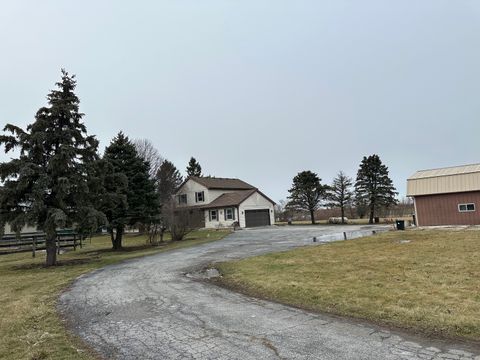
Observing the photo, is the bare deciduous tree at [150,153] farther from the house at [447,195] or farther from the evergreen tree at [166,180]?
the house at [447,195]

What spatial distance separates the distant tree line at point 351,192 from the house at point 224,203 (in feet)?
15.9

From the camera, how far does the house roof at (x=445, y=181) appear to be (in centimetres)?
2602

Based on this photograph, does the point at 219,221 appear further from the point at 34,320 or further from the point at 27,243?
the point at 34,320

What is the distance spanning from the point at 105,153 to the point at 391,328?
25.2 meters

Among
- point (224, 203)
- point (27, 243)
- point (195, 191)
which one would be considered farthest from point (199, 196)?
point (27, 243)

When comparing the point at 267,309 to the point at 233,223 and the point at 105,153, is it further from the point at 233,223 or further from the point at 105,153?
the point at 233,223

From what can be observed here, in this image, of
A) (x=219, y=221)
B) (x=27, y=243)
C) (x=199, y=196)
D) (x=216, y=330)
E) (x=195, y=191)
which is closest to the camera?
(x=216, y=330)

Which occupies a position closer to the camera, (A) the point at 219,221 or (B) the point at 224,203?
(B) the point at 224,203

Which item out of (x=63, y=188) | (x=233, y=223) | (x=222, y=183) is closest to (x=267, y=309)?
(x=63, y=188)

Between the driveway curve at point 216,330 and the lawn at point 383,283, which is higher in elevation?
the lawn at point 383,283

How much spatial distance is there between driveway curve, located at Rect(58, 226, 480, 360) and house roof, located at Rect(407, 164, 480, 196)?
2313 centimetres

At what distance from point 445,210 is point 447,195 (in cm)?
108

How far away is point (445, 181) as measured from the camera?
27109mm

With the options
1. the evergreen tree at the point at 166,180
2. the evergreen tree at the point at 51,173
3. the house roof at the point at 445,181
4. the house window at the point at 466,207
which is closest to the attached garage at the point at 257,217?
the evergreen tree at the point at 166,180
